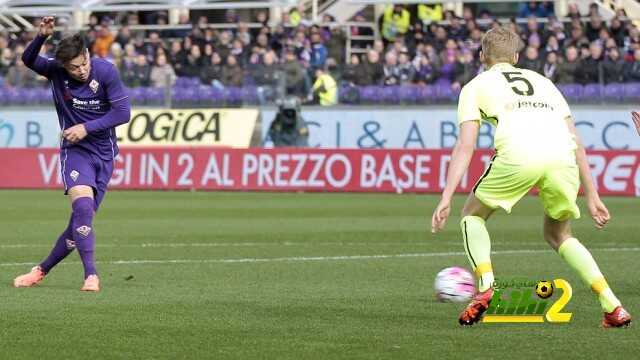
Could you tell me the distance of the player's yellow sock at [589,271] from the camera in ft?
29.8

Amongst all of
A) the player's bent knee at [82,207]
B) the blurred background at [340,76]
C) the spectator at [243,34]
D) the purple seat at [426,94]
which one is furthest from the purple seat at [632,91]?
the player's bent knee at [82,207]

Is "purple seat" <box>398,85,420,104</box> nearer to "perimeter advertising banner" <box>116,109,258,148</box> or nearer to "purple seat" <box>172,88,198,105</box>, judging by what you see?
"perimeter advertising banner" <box>116,109,258,148</box>

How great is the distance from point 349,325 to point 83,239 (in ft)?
10.4

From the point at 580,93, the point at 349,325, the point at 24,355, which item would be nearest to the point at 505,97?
the point at 349,325

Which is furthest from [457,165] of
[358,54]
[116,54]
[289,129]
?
[358,54]

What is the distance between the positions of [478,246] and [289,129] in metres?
23.2

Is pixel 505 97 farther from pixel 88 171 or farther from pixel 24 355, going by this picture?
pixel 88 171

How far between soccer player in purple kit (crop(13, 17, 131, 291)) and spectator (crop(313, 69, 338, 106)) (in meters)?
20.9

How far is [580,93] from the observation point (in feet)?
101

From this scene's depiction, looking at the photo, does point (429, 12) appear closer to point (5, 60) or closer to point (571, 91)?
point (571, 91)

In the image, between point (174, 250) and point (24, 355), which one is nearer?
point (24, 355)

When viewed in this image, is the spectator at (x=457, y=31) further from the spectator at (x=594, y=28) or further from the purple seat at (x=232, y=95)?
the purple seat at (x=232, y=95)

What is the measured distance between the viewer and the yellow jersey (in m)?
9.09

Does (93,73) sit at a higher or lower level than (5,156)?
higher
